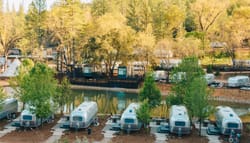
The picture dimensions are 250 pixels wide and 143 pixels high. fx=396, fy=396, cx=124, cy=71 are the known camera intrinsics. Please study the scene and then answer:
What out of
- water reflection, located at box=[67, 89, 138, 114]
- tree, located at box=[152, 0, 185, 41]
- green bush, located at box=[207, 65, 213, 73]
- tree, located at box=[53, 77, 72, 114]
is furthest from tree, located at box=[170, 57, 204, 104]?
tree, located at box=[152, 0, 185, 41]

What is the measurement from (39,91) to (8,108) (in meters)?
3.60

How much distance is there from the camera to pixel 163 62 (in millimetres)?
55531

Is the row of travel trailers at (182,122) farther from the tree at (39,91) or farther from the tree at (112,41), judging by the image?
the tree at (112,41)

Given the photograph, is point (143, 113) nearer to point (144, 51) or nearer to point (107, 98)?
point (107, 98)

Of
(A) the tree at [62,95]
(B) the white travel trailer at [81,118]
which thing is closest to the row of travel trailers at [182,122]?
(B) the white travel trailer at [81,118]

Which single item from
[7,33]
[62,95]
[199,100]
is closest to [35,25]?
[7,33]

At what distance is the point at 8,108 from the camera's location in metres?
28.4

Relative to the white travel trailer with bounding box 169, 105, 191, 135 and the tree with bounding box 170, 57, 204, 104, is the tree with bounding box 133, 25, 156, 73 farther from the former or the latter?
the white travel trailer with bounding box 169, 105, 191, 135

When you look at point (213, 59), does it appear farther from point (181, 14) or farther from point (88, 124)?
point (88, 124)

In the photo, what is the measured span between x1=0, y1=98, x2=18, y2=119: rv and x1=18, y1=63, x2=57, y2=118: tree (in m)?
1.25

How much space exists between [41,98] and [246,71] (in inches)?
1449

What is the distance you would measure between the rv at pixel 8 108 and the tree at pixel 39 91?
1.25 meters

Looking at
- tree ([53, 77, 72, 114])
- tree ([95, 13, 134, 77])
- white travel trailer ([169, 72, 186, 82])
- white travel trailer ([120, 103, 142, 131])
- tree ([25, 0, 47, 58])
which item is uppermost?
tree ([25, 0, 47, 58])

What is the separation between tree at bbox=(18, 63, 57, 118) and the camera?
25.7 m
